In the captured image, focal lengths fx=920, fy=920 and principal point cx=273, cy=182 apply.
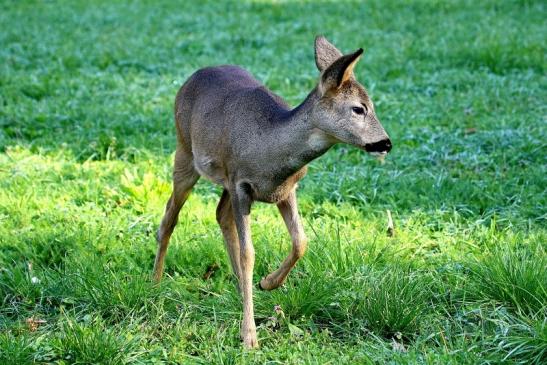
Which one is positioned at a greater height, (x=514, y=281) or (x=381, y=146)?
(x=381, y=146)

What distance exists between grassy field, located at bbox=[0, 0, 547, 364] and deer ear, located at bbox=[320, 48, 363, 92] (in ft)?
3.71

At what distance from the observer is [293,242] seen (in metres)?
4.84

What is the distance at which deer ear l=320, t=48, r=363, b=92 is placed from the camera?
416 centimetres

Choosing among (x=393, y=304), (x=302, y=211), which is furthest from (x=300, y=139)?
(x=302, y=211)

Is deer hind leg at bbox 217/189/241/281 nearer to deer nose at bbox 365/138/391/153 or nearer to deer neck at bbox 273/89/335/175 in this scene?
deer neck at bbox 273/89/335/175

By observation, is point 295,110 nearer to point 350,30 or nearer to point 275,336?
point 275,336

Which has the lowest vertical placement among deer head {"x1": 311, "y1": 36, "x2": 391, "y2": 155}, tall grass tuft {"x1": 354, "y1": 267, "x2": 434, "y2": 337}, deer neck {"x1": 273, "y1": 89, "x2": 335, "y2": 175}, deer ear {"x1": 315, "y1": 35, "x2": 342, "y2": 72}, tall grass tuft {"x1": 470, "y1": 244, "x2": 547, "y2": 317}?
tall grass tuft {"x1": 354, "y1": 267, "x2": 434, "y2": 337}

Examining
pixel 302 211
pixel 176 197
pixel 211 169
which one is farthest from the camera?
pixel 302 211

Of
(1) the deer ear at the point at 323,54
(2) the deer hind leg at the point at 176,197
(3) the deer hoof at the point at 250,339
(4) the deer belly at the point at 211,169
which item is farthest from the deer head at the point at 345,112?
(2) the deer hind leg at the point at 176,197

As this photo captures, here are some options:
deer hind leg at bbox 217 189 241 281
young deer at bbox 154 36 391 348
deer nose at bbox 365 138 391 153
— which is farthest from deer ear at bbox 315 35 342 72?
deer hind leg at bbox 217 189 241 281

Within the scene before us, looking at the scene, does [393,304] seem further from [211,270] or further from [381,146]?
[211,270]

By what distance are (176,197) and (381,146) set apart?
1697mm

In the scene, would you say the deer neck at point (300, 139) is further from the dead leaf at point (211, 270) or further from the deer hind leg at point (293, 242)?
the dead leaf at point (211, 270)

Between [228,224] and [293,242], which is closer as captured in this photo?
[293,242]
